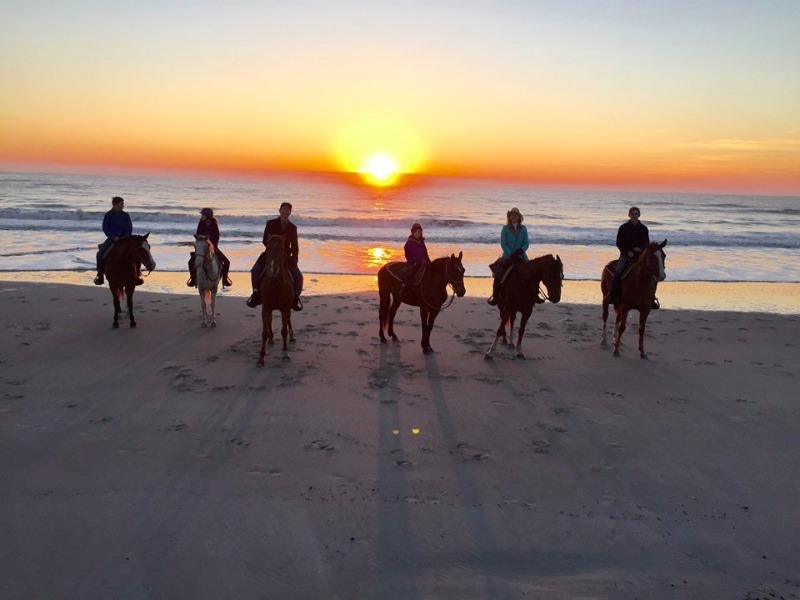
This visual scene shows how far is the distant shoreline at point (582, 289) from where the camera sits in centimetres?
1363

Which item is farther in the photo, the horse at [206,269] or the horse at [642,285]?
the horse at [206,269]

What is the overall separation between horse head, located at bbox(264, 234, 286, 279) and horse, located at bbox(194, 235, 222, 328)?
2.54m

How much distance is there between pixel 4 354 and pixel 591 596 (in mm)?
8551

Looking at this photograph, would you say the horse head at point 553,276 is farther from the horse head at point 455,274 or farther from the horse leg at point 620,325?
the horse leg at point 620,325

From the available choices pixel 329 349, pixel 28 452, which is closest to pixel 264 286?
pixel 329 349

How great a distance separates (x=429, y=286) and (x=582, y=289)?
26.7ft

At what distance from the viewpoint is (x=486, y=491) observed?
16.0 ft

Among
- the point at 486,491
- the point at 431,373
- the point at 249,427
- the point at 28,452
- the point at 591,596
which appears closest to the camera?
the point at 591,596

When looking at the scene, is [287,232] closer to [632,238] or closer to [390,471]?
[390,471]

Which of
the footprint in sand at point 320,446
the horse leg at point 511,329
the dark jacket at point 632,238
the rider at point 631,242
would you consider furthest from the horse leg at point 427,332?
the footprint in sand at point 320,446

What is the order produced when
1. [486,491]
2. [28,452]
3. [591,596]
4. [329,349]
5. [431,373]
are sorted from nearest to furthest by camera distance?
[591,596], [486,491], [28,452], [431,373], [329,349]

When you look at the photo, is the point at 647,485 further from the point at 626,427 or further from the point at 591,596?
the point at 591,596

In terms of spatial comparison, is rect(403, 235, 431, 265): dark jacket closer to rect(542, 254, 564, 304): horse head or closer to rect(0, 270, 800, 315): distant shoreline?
rect(542, 254, 564, 304): horse head

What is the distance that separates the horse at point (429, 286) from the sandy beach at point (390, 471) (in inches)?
24.1
